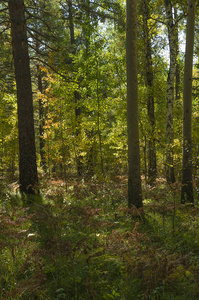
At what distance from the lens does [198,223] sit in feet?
16.4

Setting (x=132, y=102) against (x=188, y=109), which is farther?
(x=188, y=109)

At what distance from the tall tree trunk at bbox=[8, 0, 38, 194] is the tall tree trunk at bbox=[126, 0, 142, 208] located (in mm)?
3337

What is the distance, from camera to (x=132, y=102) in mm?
5520

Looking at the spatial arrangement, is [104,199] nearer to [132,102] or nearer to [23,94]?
[132,102]

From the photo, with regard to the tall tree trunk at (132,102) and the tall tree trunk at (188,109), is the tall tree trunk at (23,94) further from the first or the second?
the tall tree trunk at (188,109)

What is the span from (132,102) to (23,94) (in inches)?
149

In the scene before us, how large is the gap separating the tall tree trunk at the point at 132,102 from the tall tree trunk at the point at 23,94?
334cm

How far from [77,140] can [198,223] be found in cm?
664

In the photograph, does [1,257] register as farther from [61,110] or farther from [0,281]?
[61,110]

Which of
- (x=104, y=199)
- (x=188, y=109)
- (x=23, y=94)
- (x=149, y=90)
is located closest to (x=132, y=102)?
(x=188, y=109)

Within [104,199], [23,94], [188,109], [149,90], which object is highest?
[149,90]

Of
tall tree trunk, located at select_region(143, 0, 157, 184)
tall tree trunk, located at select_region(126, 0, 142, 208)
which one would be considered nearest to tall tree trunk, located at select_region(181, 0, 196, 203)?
tall tree trunk, located at select_region(126, 0, 142, 208)

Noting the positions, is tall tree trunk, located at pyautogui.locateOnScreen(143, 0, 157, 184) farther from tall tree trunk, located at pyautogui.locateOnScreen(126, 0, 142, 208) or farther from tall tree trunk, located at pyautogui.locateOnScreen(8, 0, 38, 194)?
tall tree trunk, located at pyautogui.locateOnScreen(8, 0, 38, 194)

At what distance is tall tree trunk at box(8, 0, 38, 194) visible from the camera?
737 cm
